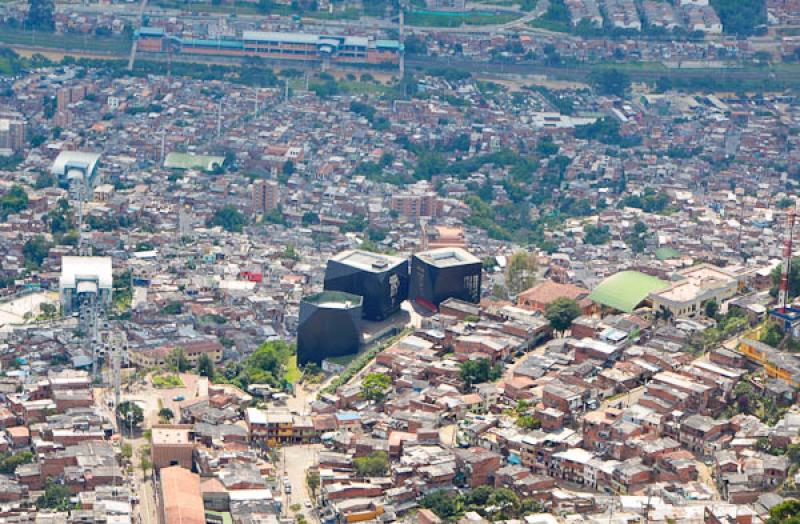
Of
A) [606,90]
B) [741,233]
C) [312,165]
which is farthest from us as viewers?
[606,90]

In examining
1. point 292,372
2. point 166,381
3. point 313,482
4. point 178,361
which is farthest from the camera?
point 292,372

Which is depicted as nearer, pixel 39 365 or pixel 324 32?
pixel 39 365

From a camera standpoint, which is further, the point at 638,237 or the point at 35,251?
the point at 638,237

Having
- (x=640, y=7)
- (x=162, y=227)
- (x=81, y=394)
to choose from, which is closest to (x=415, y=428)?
(x=81, y=394)

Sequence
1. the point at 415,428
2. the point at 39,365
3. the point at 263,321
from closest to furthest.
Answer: the point at 415,428, the point at 39,365, the point at 263,321

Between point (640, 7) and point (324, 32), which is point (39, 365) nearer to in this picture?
point (324, 32)

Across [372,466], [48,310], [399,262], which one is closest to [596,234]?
[399,262]

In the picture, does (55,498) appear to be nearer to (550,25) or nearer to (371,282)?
(371,282)
